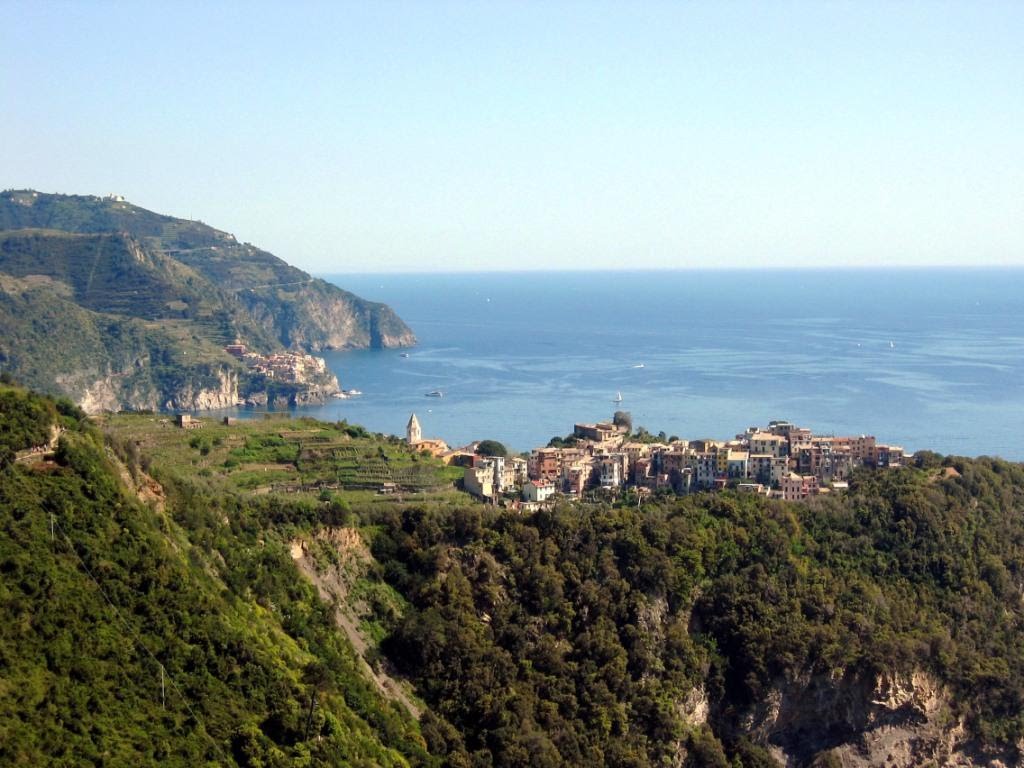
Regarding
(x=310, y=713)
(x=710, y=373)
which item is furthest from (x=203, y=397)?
(x=310, y=713)

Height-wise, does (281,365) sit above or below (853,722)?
above

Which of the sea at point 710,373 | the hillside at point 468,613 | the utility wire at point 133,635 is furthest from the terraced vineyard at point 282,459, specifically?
the sea at point 710,373

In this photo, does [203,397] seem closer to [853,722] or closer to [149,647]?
[853,722]

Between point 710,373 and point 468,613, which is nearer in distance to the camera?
point 468,613

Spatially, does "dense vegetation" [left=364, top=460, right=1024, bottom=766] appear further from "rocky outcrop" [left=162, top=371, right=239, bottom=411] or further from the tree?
"rocky outcrop" [left=162, top=371, right=239, bottom=411]

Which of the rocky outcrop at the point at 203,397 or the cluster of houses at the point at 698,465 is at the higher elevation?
the cluster of houses at the point at 698,465

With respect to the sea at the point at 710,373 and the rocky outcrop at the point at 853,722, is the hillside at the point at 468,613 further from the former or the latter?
the sea at the point at 710,373

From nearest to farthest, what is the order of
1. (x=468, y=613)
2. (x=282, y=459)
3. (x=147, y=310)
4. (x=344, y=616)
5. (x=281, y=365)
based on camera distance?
(x=344, y=616) → (x=468, y=613) → (x=282, y=459) → (x=281, y=365) → (x=147, y=310)
